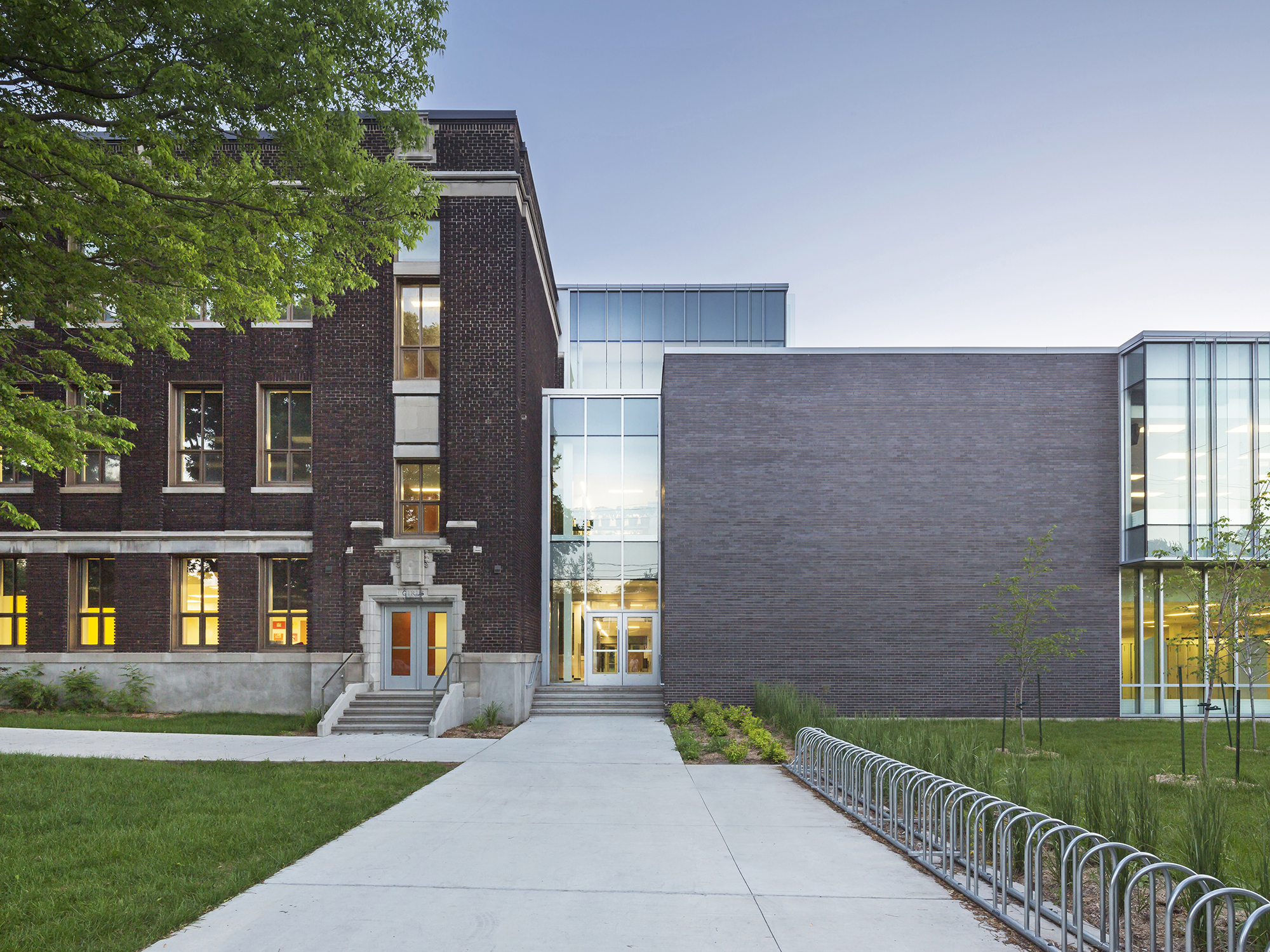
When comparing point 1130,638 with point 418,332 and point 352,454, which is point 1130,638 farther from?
point 352,454

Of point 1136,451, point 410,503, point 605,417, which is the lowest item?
point 410,503

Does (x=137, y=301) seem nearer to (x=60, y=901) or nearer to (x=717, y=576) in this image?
(x=60, y=901)

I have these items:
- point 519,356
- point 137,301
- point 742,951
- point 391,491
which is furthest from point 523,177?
point 742,951

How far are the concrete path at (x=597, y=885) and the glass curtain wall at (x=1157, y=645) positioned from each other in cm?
1418

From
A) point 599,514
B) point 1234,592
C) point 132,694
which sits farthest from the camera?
point 599,514

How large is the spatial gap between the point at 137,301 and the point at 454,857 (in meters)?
7.61

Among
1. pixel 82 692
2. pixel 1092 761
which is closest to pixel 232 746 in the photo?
pixel 82 692

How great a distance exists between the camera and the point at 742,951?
5.68 m

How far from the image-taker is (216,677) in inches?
794

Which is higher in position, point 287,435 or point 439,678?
point 287,435

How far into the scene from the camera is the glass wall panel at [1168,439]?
20656 mm

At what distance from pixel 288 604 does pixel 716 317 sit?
23487 mm

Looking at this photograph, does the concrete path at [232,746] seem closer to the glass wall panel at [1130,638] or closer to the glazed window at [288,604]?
the glazed window at [288,604]

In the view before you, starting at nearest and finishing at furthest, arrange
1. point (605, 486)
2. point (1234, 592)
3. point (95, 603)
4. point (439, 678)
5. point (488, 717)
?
1. point (1234, 592)
2. point (439, 678)
3. point (488, 717)
4. point (95, 603)
5. point (605, 486)
